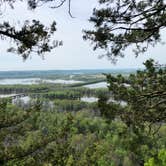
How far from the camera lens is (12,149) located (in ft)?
27.6

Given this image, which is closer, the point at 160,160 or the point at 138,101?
the point at 138,101

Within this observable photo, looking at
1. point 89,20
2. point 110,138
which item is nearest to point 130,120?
point 89,20

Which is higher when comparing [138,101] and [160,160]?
[138,101]

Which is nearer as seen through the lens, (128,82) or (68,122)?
(128,82)

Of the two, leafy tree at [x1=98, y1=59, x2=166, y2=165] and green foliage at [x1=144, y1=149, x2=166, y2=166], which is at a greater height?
leafy tree at [x1=98, y1=59, x2=166, y2=165]

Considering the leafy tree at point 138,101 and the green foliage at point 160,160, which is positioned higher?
the leafy tree at point 138,101

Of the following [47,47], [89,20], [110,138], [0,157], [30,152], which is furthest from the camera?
[110,138]

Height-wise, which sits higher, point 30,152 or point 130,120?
point 130,120

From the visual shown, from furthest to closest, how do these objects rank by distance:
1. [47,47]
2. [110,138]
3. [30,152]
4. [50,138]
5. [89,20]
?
[110,138] → [50,138] → [30,152] → [89,20] → [47,47]

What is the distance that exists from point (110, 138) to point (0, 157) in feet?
153

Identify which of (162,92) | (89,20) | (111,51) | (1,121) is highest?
(89,20)

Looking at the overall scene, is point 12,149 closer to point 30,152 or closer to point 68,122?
point 30,152

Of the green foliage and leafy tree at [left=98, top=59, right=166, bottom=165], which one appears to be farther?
the green foliage

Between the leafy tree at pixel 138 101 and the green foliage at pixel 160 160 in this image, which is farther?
the green foliage at pixel 160 160
